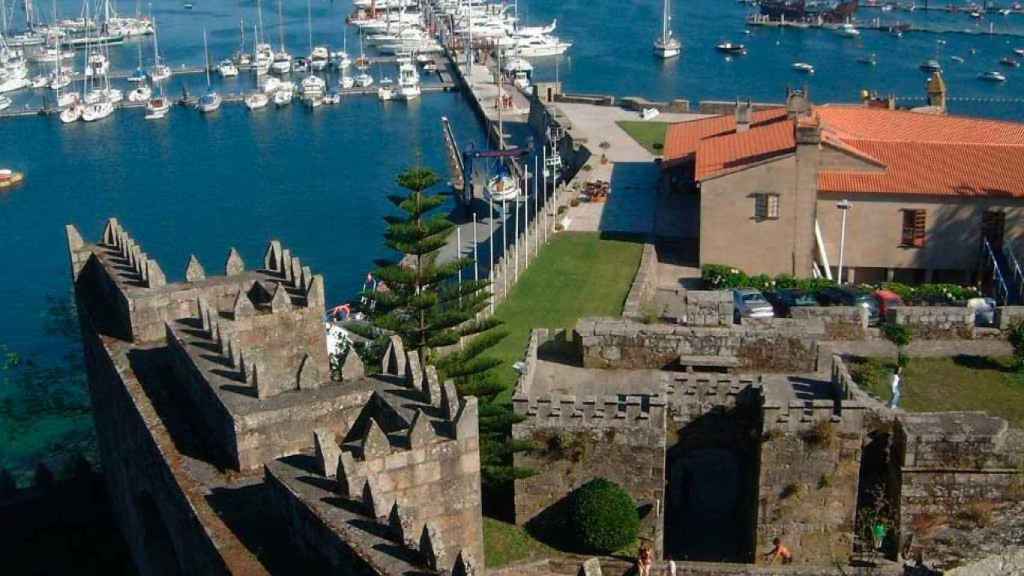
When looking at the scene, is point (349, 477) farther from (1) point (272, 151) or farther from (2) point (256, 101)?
(2) point (256, 101)

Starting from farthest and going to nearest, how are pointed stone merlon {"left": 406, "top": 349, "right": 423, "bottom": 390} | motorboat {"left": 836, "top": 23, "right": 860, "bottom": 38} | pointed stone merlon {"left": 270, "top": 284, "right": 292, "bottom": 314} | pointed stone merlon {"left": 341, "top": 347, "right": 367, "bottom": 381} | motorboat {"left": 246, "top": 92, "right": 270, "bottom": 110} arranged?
1. motorboat {"left": 836, "top": 23, "right": 860, "bottom": 38}
2. motorboat {"left": 246, "top": 92, "right": 270, "bottom": 110}
3. pointed stone merlon {"left": 270, "top": 284, "right": 292, "bottom": 314}
4. pointed stone merlon {"left": 341, "top": 347, "right": 367, "bottom": 381}
5. pointed stone merlon {"left": 406, "top": 349, "right": 423, "bottom": 390}

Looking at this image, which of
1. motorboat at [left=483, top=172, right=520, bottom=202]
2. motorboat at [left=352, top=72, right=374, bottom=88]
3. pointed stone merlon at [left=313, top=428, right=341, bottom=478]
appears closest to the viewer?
pointed stone merlon at [left=313, top=428, right=341, bottom=478]

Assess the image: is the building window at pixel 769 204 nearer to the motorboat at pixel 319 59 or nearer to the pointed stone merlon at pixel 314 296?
the pointed stone merlon at pixel 314 296

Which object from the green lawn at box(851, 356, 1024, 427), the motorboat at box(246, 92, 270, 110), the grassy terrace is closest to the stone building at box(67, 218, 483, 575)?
the grassy terrace

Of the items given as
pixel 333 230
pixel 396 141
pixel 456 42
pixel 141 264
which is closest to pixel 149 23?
pixel 456 42

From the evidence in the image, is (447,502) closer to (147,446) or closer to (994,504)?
(147,446)

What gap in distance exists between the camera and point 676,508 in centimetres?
2400

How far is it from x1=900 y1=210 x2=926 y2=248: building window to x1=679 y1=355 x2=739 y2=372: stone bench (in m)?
15.0

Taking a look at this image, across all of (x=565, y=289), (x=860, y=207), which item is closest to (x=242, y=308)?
(x=565, y=289)

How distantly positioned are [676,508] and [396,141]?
5983cm

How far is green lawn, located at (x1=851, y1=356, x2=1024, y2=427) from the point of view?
24094 millimetres

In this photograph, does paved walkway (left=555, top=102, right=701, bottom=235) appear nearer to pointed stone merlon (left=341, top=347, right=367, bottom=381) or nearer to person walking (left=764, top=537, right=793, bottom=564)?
person walking (left=764, top=537, right=793, bottom=564)

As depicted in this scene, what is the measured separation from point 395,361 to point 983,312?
54.1 feet

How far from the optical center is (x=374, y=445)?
47.2 ft
